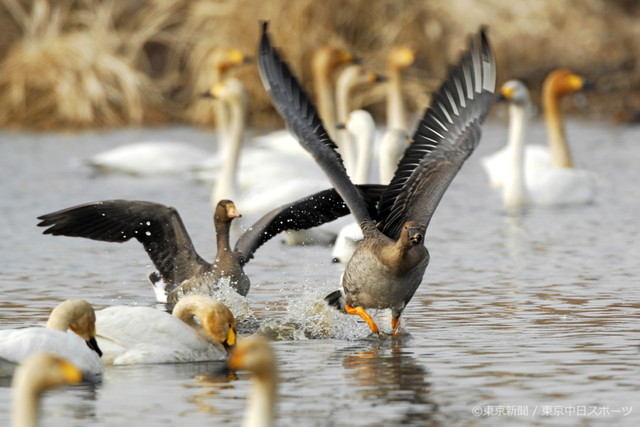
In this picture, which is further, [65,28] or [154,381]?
[65,28]

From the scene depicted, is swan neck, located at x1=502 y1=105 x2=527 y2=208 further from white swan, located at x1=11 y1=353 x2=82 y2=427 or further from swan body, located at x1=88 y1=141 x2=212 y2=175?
white swan, located at x1=11 y1=353 x2=82 y2=427

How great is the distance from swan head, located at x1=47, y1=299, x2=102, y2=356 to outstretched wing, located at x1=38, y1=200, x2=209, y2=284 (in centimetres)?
235

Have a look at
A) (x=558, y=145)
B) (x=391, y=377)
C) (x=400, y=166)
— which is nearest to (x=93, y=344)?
(x=391, y=377)

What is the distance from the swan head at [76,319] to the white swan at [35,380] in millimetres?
2828

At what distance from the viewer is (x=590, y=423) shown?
704 cm

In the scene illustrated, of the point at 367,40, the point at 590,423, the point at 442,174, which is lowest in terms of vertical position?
the point at 590,423

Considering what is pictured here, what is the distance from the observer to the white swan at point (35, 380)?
17.8 ft

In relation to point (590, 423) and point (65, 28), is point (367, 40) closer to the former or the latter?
point (65, 28)

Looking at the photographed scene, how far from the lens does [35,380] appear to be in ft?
18.0

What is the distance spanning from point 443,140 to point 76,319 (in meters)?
3.00

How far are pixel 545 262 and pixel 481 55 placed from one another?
379 centimetres

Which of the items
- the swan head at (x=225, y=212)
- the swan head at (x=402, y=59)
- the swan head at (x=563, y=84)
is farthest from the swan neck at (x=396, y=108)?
the swan head at (x=225, y=212)

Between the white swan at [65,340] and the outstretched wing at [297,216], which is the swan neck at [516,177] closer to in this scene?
the outstretched wing at [297,216]

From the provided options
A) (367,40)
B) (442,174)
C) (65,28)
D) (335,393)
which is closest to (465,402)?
(335,393)
